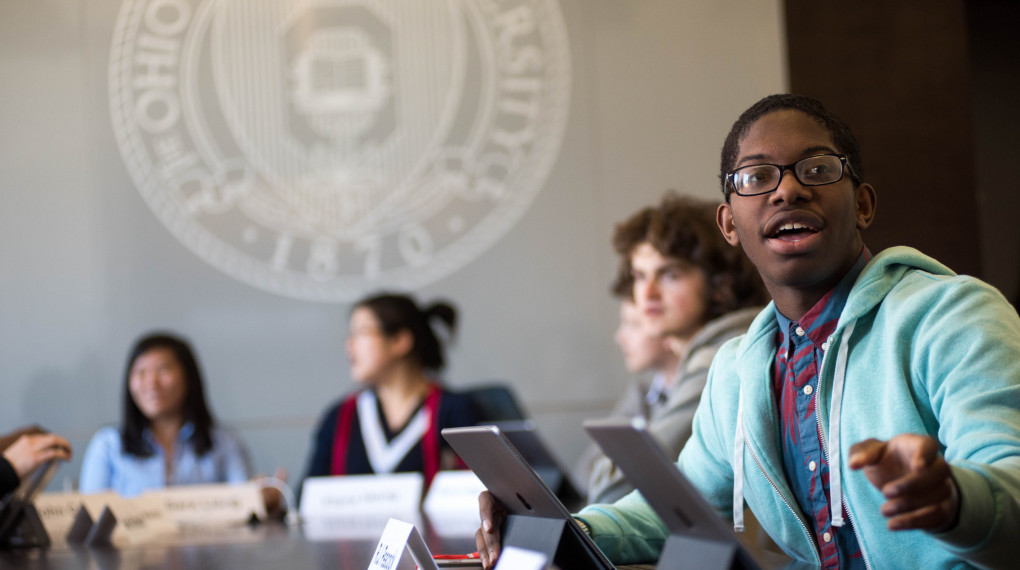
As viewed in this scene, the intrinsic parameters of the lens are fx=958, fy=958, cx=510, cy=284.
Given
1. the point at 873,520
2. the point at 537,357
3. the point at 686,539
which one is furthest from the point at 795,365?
the point at 537,357

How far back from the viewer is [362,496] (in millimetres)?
2430

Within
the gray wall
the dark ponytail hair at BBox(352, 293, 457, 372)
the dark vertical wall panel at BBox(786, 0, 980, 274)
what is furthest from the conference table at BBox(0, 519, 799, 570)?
the dark vertical wall panel at BBox(786, 0, 980, 274)

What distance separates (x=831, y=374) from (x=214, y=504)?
5.79 feet

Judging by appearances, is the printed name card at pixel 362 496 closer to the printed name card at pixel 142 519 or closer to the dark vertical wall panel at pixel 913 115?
the printed name card at pixel 142 519

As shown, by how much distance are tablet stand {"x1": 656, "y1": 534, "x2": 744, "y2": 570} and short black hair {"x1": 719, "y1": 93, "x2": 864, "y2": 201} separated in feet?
1.46

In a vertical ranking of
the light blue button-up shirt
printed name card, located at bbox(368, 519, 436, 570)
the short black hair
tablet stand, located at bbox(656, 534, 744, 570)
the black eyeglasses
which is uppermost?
Result: the short black hair

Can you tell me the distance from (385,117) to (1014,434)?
10.6 ft

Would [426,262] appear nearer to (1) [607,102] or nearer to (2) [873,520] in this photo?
(1) [607,102]

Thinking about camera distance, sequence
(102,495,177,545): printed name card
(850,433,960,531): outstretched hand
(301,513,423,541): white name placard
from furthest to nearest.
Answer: (102,495,177,545): printed name card < (301,513,423,541): white name placard < (850,433,960,531): outstretched hand

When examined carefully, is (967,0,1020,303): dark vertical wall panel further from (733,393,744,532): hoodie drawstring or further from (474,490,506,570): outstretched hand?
(474,490,506,570): outstretched hand

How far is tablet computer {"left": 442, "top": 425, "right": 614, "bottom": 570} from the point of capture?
0.88 m

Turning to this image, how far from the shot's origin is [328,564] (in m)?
1.44

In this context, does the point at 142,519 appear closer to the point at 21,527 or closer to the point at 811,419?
the point at 21,527

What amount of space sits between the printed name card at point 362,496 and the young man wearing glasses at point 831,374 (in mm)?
1312
